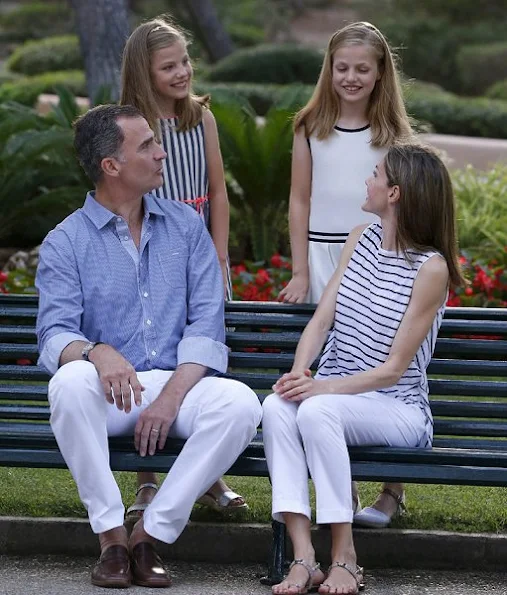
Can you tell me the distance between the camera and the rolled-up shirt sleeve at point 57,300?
420cm

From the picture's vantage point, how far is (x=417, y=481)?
13.0 feet

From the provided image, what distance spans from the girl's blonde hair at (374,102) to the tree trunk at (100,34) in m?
6.14

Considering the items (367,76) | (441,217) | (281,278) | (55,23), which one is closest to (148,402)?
(441,217)

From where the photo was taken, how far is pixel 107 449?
4.00m

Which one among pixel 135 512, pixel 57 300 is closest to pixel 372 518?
pixel 135 512

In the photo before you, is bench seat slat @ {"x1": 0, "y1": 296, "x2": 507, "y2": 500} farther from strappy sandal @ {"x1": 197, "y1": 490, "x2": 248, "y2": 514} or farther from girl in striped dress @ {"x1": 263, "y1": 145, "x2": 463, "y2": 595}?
strappy sandal @ {"x1": 197, "y1": 490, "x2": 248, "y2": 514}

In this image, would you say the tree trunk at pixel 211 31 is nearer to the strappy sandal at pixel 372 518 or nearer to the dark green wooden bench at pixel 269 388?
the dark green wooden bench at pixel 269 388

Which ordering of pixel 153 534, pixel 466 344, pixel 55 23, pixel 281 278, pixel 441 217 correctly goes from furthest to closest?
1. pixel 55 23
2. pixel 281 278
3. pixel 466 344
4. pixel 441 217
5. pixel 153 534

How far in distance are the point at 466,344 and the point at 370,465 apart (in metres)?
0.78

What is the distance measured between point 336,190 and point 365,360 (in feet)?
3.02

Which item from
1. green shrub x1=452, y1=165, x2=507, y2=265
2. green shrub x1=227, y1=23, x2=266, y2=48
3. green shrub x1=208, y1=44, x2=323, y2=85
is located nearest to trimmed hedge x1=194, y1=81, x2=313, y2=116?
green shrub x1=452, y1=165, x2=507, y2=265

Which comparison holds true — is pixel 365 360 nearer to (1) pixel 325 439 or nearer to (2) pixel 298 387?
(2) pixel 298 387

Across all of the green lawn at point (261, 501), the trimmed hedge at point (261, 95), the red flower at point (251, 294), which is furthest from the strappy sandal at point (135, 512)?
the trimmed hedge at point (261, 95)

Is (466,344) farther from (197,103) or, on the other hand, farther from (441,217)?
(197,103)
